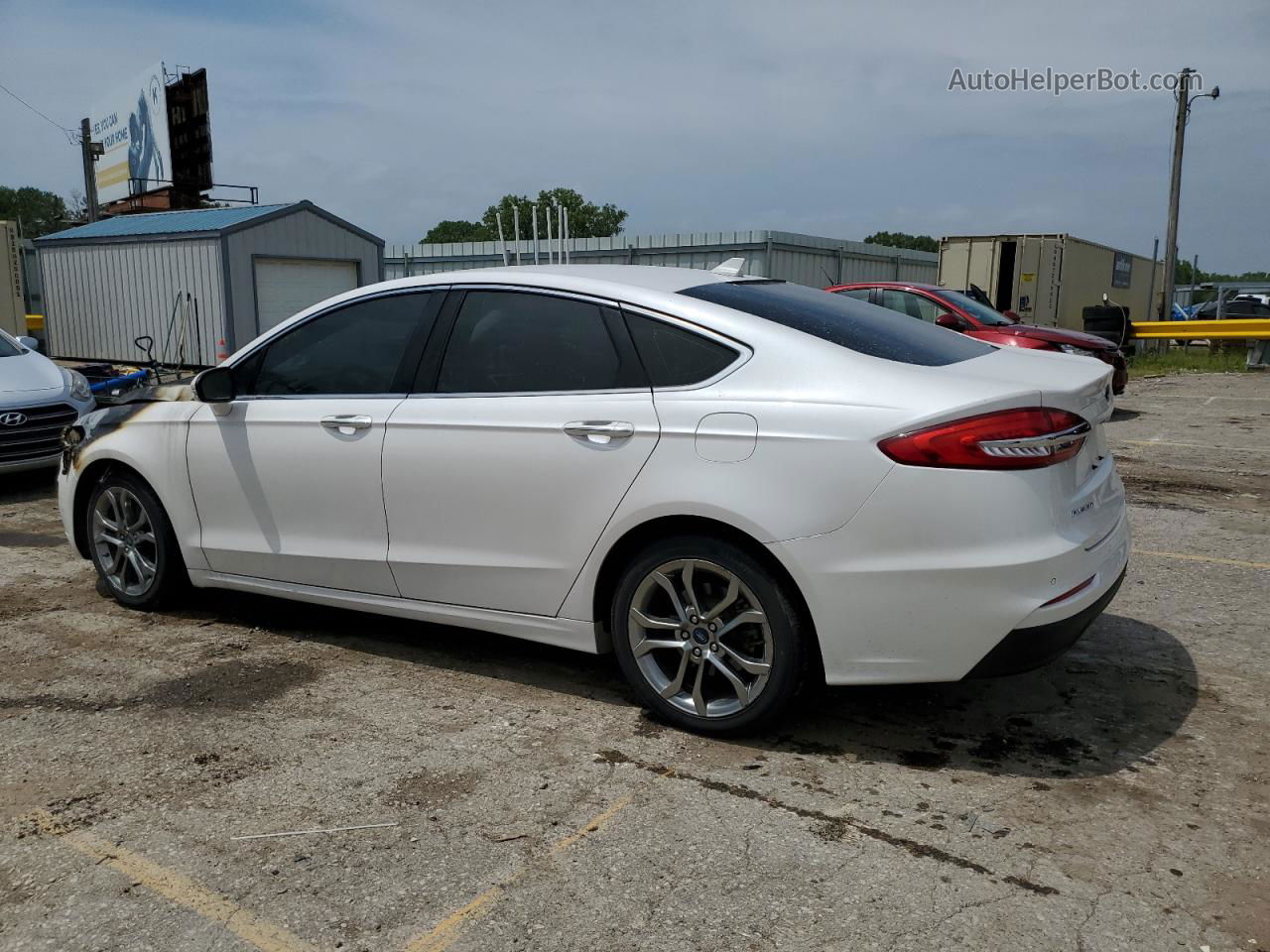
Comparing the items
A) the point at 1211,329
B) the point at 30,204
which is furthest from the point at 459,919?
the point at 30,204

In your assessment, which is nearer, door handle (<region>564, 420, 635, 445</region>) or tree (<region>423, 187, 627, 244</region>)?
door handle (<region>564, 420, 635, 445</region>)

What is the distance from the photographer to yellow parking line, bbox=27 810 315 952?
258cm

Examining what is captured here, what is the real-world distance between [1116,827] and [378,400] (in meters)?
2.98

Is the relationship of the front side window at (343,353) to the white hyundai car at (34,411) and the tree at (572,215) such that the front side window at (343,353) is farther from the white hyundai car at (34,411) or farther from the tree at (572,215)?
the tree at (572,215)

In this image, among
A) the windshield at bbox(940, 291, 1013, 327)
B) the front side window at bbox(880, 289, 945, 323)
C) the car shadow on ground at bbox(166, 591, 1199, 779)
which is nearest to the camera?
the car shadow on ground at bbox(166, 591, 1199, 779)

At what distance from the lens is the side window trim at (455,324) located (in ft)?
12.6

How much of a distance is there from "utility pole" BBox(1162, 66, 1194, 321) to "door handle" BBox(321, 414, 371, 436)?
28.3m

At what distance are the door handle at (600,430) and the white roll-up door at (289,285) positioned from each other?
1706 centimetres

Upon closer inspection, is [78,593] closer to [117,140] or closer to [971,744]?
[971,744]

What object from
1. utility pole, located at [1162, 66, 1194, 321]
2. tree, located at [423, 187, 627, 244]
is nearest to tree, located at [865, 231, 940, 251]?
tree, located at [423, 187, 627, 244]

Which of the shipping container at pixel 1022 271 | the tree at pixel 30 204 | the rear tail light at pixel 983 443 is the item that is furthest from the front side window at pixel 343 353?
the tree at pixel 30 204

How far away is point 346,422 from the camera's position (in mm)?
4320

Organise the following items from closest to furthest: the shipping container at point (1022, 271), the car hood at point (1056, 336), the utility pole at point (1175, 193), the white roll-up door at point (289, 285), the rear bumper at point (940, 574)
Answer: the rear bumper at point (940, 574), the car hood at point (1056, 336), the white roll-up door at point (289, 285), the shipping container at point (1022, 271), the utility pole at point (1175, 193)

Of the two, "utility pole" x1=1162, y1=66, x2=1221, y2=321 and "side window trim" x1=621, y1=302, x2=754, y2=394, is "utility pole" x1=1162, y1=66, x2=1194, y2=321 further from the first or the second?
"side window trim" x1=621, y1=302, x2=754, y2=394
